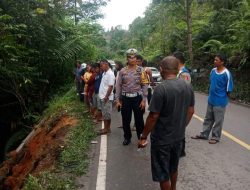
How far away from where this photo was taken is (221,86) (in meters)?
8.43

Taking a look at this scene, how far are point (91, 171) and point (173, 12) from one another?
884 inches

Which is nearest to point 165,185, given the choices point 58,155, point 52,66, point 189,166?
point 189,166

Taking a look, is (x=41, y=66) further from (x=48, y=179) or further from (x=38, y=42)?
(x=48, y=179)

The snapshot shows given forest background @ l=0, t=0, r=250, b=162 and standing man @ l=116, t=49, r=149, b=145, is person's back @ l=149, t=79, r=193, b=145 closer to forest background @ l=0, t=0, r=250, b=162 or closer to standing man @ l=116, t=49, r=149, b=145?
standing man @ l=116, t=49, r=149, b=145

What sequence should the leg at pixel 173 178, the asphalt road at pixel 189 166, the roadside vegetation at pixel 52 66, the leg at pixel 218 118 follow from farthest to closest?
1. the roadside vegetation at pixel 52 66
2. the leg at pixel 218 118
3. the asphalt road at pixel 189 166
4. the leg at pixel 173 178

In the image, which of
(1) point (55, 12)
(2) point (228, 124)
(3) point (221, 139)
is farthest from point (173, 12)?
(3) point (221, 139)

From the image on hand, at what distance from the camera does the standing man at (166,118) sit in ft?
15.3

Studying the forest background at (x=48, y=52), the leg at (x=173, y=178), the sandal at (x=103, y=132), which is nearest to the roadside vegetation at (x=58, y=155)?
the sandal at (x=103, y=132)

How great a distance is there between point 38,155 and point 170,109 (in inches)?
188

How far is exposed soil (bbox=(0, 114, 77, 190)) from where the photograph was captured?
7.70m

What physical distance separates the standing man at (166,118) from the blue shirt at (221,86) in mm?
3690

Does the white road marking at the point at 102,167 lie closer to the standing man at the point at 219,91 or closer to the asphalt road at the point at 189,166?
the asphalt road at the point at 189,166

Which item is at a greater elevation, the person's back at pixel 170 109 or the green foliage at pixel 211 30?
the green foliage at pixel 211 30

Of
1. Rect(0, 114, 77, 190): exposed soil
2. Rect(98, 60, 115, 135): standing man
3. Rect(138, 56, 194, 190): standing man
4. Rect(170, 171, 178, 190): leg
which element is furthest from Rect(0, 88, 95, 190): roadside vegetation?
Rect(138, 56, 194, 190): standing man
